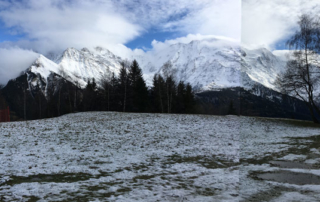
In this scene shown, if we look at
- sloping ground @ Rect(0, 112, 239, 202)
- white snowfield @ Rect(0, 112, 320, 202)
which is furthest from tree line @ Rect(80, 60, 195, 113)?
white snowfield @ Rect(0, 112, 320, 202)

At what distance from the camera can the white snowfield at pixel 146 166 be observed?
5.29 meters

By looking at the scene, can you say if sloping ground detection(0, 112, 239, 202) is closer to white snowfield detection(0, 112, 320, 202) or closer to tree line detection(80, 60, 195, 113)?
white snowfield detection(0, 112, 320, 202)

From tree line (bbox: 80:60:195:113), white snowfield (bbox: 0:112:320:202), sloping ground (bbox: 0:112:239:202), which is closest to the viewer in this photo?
white snowfield (bbox: 0:112:320:202)

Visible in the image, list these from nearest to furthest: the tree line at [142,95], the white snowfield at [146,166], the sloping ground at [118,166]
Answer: the white snowfield at [146,166], the sloping ground at [118,166], the tree line at [142,95]

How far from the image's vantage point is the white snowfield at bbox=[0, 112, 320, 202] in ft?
17.4

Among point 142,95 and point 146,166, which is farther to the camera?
point 142,95

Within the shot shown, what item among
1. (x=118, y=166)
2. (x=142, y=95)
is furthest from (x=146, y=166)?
(x=142, y=95)

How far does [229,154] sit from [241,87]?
924cm

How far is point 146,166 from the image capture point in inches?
372

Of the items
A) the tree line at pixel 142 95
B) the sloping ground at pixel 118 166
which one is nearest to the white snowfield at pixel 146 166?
the sloping ground at pixel 118 166

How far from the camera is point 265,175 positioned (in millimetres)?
6848

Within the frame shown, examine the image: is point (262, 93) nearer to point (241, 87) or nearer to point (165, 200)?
point (241, 87)

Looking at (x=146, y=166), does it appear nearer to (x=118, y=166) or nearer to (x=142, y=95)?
(x=118, y=166)

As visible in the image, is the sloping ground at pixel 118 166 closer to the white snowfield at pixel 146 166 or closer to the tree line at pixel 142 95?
the white snowfield at pixel 146 166
